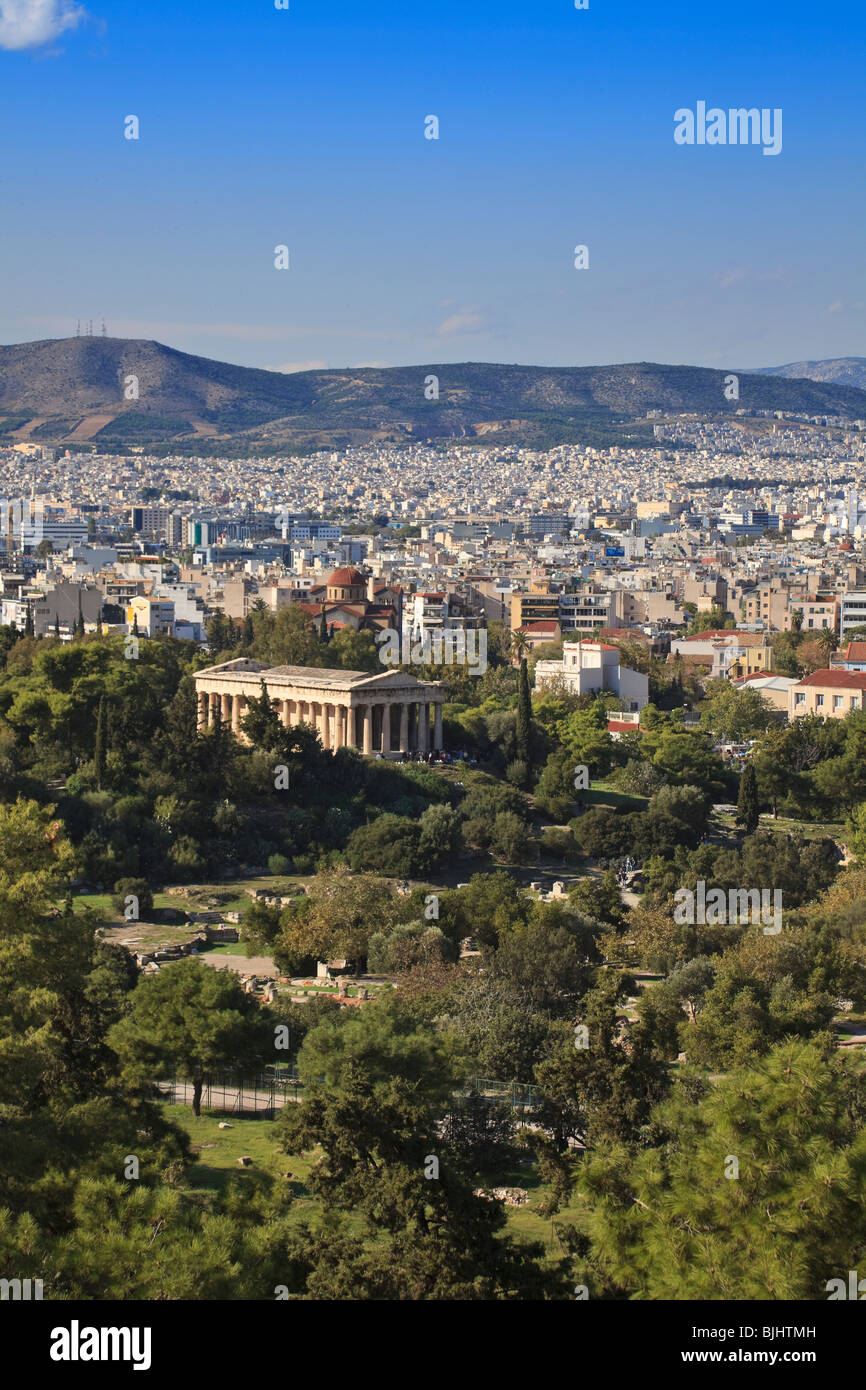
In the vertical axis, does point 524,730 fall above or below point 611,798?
above

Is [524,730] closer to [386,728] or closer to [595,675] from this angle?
[386,728]

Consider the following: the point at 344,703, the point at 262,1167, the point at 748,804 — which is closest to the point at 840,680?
the point at 748,804

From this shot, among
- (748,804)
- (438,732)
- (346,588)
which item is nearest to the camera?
(748,804)

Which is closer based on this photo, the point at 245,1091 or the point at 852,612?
the point at 245,1091

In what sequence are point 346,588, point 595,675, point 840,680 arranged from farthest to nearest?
1. point 346,588
2. point 595,675
3. point 840,680

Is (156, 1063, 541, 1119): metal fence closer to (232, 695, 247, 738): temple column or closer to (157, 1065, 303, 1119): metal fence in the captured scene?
(157, 1065, 303, 1119): metal fence

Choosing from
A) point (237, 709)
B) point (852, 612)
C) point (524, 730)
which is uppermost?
point (852, 612)

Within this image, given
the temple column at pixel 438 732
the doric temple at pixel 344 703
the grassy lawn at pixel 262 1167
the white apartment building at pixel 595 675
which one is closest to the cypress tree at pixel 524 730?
the temple column at pixel 438 732
